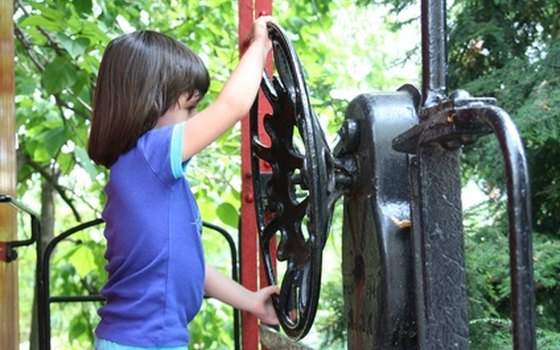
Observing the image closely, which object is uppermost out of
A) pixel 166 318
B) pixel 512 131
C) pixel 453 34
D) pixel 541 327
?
pixel 453 34

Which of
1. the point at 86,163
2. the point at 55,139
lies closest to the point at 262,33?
the point at 86,163

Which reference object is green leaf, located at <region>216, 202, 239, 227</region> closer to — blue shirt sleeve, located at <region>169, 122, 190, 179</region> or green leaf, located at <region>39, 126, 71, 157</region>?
green leaf, located at <region>39, 126, 71, 157</region>

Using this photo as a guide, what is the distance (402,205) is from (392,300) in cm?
16

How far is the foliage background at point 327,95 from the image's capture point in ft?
8.92

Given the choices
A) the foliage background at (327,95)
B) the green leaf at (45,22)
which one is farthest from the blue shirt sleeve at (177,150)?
the green leaf at (45,22)

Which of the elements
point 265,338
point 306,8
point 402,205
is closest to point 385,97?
point 402,205

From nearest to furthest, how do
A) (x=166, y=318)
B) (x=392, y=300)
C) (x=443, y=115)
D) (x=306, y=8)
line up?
1. (x=443, y=115)
2. (x=392, y=300)
3. (x=166, y=318)
4. (x=306, y=8)

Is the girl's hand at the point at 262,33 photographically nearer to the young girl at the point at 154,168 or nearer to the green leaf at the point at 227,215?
the young girl at the point at 154,168

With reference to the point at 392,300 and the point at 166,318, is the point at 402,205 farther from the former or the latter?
the point at 166,318

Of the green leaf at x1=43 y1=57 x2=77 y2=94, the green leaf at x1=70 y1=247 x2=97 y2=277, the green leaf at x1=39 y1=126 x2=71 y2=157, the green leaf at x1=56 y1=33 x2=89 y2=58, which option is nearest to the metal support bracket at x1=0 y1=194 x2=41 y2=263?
the green leaf at x1=56 y1=33 x2=89 y2=58

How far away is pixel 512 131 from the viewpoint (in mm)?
969

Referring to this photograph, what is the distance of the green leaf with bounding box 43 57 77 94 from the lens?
3631 mm

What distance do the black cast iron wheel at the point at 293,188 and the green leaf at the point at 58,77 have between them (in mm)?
1897

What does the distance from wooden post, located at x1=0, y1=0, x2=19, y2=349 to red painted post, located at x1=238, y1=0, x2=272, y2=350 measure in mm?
639
